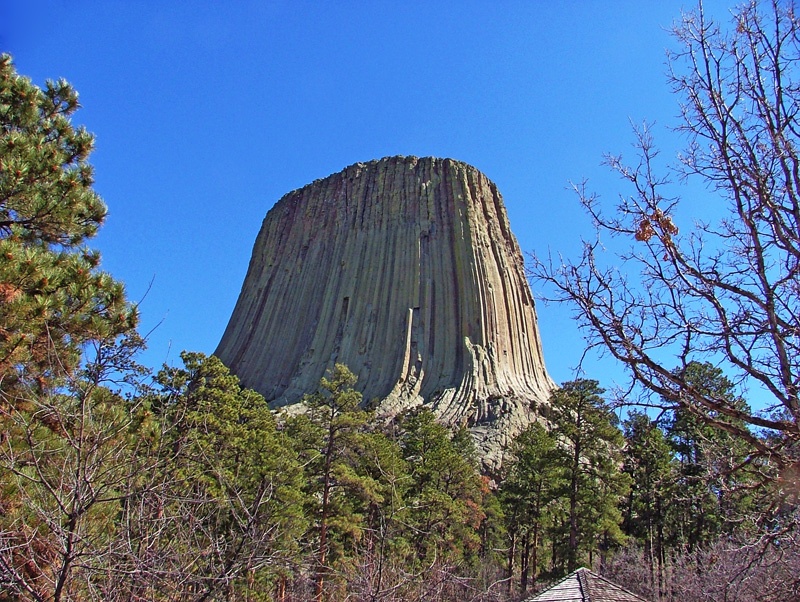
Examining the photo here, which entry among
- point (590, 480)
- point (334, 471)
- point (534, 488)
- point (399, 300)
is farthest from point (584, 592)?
point (399, 300)

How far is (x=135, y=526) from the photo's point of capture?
18.2ft

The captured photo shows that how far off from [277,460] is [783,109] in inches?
580

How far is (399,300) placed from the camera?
45.0 metres

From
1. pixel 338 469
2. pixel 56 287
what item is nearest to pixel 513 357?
pixel 338 469

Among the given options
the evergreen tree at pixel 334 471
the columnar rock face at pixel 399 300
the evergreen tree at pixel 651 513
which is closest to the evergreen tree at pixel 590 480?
the evergreen tree at pixel 651 513

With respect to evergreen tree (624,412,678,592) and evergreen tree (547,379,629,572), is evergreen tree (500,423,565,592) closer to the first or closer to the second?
evergreen tree (547,379,629,572)

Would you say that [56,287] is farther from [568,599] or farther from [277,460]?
[277,460]

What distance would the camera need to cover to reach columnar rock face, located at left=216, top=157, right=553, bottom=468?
40.8 meters

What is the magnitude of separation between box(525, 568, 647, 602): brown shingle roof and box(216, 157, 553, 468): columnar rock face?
82.8 ft

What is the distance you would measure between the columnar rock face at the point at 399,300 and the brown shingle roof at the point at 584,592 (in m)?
25.2

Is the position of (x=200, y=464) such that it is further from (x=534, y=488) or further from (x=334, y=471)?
(x=534, y=488)

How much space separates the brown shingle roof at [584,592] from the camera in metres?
8.98

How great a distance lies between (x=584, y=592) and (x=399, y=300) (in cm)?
3613

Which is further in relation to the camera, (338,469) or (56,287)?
(338,469)
